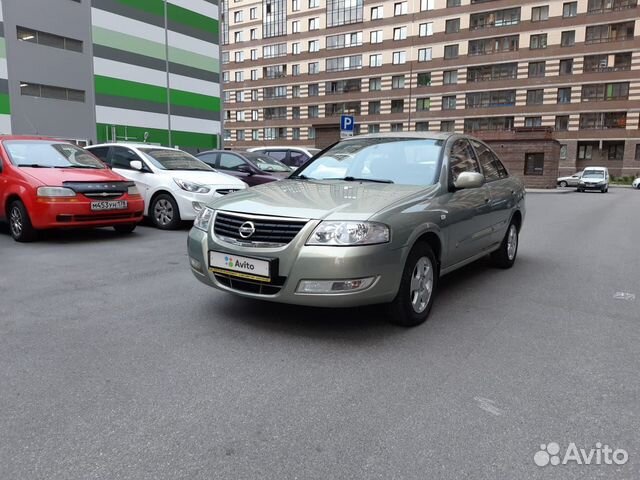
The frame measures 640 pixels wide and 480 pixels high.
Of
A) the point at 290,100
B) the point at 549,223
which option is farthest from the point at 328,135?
the point at 549,223

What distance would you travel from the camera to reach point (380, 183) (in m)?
4.71

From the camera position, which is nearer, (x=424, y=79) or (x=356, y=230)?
(x=356, y=230)

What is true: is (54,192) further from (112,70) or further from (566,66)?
(566,66)

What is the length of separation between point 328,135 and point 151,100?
3309 centimetres

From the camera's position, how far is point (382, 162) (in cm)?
505

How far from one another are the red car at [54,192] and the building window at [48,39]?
21162 mm

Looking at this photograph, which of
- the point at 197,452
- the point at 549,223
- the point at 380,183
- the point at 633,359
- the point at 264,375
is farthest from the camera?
the point at 549,223

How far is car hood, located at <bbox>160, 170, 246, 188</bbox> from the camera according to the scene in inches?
364

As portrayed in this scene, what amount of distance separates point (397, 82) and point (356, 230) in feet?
188

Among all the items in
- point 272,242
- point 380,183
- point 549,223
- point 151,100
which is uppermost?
point 151,100

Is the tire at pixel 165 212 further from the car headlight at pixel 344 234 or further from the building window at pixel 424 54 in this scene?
the building window at pixel 424 54

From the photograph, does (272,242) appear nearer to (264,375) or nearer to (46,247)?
(264,375)

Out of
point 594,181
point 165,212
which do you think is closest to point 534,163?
point 594,181

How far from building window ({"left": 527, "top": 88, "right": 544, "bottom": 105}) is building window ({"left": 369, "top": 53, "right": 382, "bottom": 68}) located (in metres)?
16.7
